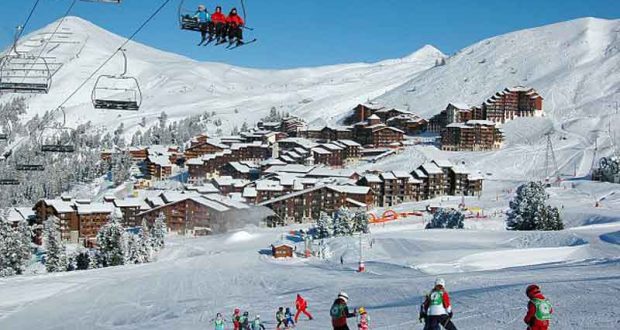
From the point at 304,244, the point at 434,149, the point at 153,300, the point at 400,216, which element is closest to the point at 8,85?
the point at 153,300

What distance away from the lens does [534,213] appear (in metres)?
40.9

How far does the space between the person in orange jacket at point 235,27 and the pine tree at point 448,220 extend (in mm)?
35612

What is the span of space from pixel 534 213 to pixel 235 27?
3476 centimetres

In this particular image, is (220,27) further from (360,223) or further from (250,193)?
(250,193)

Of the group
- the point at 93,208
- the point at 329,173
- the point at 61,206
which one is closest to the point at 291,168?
the point at 329,173

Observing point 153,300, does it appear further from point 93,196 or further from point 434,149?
point 93,196

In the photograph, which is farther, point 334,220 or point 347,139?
point 347,139

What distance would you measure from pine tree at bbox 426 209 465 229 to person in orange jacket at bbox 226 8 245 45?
1402 inches

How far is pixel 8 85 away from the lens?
1223cm

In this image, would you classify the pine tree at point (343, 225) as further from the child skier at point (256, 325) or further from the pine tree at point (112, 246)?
the child skier at point (256, 325)

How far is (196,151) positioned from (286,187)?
33.6 meters

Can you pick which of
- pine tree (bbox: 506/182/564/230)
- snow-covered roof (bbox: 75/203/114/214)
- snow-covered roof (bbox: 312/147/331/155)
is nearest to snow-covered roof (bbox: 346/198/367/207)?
pine tree (bbox: 506/182/564/230)

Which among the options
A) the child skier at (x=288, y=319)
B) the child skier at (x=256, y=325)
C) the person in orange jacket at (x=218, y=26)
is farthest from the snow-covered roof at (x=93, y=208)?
the person in orange jacket at (x=218, y=26)

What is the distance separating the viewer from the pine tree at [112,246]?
40.7 m
